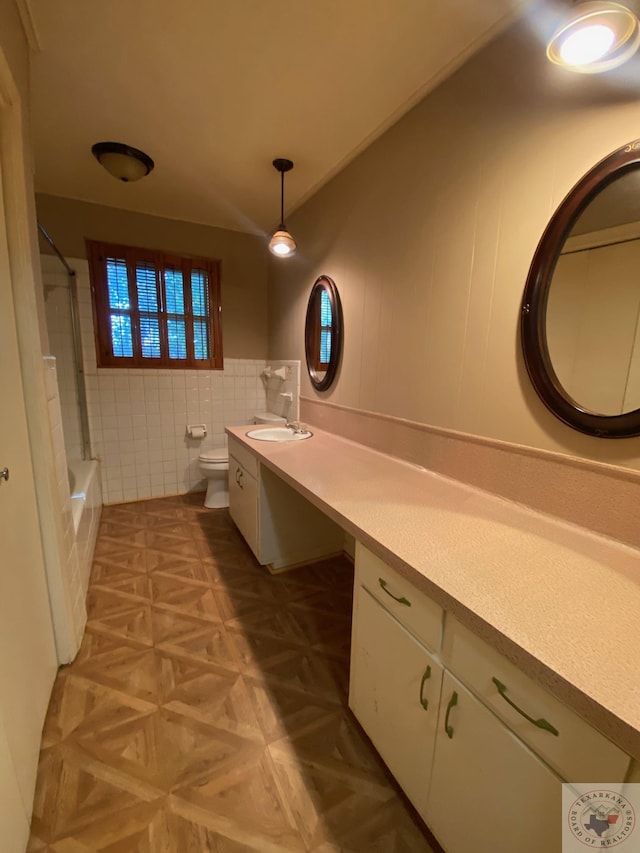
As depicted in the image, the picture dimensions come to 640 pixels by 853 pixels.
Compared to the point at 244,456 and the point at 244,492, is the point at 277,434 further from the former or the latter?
the point at 244,492

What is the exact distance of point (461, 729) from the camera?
771 mm

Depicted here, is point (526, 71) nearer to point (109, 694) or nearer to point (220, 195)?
point (220, 195)

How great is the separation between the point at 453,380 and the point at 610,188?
0.71 metres

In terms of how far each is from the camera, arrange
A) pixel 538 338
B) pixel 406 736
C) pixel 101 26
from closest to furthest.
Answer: pixel 406 736
pixel 538 338
pixel 101 26

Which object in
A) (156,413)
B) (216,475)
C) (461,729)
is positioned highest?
(156,413)

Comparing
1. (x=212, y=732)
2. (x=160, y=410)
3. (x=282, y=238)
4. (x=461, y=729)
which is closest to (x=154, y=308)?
(x=160, y=410)

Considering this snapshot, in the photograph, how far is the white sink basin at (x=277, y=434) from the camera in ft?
7.28

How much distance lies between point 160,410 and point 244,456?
1.32 metres

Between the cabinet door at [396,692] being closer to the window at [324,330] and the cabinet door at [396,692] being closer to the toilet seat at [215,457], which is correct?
the window at [324,330]

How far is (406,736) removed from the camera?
942mm

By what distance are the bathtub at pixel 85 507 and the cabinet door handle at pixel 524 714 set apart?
1807 mm

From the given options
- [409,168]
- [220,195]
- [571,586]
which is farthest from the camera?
[220,195]

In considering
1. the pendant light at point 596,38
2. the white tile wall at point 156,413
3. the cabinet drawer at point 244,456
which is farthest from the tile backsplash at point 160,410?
the pendant light at point 596,38

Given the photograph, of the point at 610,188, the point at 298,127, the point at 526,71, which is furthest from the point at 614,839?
the point at 298,127
